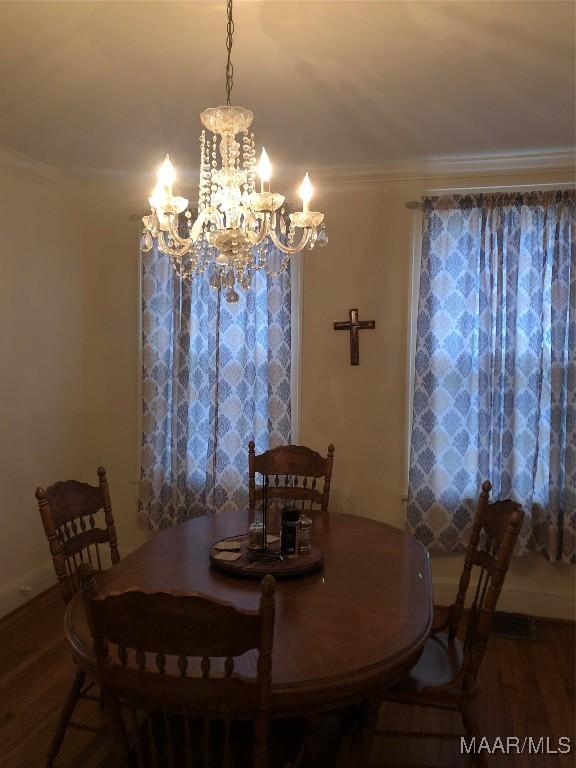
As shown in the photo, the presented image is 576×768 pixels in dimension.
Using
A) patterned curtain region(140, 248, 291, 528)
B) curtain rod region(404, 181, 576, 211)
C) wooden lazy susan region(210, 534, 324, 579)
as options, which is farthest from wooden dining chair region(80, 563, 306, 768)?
curtain rod region(404, 181, 576, 211)

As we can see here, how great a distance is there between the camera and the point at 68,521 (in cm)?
236

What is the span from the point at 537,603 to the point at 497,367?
1425 millimetres

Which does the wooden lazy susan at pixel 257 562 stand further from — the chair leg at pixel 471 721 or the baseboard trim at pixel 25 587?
the baseboard trim at pixel 25 587

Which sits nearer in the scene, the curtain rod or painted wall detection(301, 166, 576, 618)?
the curtain rod

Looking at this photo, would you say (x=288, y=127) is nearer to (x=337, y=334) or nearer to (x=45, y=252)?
(x=337, y=334)

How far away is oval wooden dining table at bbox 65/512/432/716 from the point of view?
1446mm

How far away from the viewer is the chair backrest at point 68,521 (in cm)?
211

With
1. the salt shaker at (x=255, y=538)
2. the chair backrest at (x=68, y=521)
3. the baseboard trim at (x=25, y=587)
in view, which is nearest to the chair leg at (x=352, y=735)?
the salt shaker at (x=255, y=538)

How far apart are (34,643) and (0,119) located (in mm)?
2698

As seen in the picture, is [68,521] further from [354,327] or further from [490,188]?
[490,188]

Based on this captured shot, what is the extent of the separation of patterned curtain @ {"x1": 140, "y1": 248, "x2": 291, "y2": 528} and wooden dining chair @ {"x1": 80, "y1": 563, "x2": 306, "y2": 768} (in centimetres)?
239

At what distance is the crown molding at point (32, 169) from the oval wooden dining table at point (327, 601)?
2366 mm

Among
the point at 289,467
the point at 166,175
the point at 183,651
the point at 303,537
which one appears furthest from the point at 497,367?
the point at 183,651

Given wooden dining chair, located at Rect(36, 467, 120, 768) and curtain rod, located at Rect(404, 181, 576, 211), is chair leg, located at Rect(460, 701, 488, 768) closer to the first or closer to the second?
wooden dining chair, located at Rect(36, 467, 120, 768)
